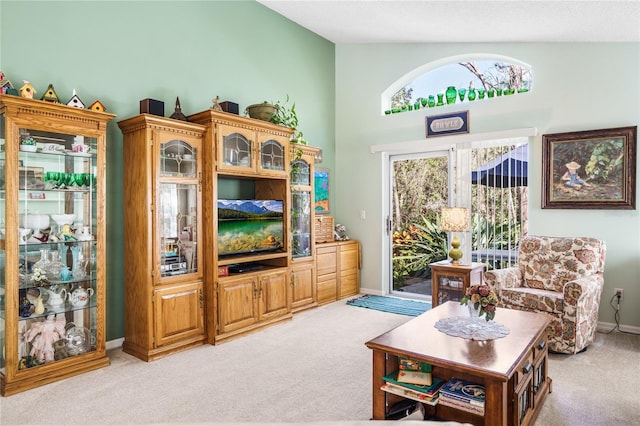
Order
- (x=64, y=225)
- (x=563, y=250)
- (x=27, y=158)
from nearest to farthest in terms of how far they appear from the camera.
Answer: (x=27, y=158) < (x=64, y=225) < (x=563, y=250)

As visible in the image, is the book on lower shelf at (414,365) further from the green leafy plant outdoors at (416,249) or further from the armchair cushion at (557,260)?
the green leafy plant outdoors at (416,249)

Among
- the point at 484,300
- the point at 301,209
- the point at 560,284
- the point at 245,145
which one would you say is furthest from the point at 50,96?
the point at 560,284

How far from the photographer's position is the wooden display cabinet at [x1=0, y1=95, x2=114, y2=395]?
277cm

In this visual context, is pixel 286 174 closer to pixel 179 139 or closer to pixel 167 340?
pixel 179 139

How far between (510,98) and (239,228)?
3.42 meters

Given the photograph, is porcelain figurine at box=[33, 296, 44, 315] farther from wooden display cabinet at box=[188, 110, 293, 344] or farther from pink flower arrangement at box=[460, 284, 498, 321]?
pink flower arrangement at box=[460, 284, 498, 321]

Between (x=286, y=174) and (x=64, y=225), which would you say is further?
(x=286, y=174)

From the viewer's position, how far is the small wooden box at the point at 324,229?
544 cm

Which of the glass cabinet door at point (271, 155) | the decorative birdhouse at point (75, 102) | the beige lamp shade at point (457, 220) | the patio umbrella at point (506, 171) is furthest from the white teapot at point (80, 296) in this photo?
the patio umbrella at point (506, 171)

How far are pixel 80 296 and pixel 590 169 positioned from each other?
4.84 metres

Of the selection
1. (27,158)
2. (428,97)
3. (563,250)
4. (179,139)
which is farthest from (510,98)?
(27,158)

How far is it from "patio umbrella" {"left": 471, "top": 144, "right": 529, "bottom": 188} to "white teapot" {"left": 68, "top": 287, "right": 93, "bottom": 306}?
4.29 metres

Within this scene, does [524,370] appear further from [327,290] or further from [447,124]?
[447,124]

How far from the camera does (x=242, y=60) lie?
4836 millimetres
